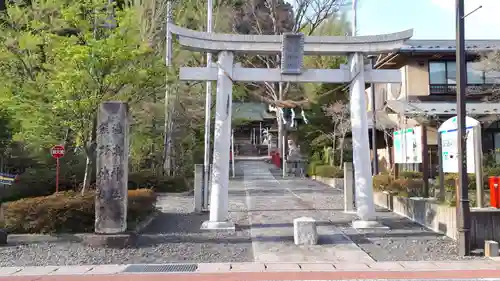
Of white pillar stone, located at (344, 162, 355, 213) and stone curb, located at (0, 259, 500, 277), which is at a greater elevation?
white pillar stone, located at (344, 162, 355, 213)

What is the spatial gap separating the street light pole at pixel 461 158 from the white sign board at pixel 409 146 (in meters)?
3.68

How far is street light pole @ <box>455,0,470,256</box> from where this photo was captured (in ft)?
30.6

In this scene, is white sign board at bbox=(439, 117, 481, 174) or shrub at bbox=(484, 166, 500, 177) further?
shrub at bbox=(484, 166, 500, 177)

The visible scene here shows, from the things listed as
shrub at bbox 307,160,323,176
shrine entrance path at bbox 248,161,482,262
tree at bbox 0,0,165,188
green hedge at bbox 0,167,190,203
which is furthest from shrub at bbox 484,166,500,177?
green hedge at bbox 0,167,190,203

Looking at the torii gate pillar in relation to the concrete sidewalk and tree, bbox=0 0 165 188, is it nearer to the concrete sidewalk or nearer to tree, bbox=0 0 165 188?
the concrete sidewalk

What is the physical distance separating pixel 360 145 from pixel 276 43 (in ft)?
11.9

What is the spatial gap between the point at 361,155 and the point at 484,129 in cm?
1858

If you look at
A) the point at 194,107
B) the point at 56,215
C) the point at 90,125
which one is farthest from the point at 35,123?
the point at 194,107

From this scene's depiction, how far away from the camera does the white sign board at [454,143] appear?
10.5m

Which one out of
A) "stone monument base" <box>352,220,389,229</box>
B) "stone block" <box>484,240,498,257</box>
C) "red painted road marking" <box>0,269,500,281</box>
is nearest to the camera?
"red painted road marking" <box>0,269,500,281</box>

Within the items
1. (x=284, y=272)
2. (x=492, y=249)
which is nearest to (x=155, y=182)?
(x=284, y=272)

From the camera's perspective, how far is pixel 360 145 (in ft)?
39.5

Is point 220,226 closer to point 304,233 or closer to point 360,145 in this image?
point 304,233

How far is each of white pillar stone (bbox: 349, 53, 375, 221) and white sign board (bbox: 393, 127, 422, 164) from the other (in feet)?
7.44
